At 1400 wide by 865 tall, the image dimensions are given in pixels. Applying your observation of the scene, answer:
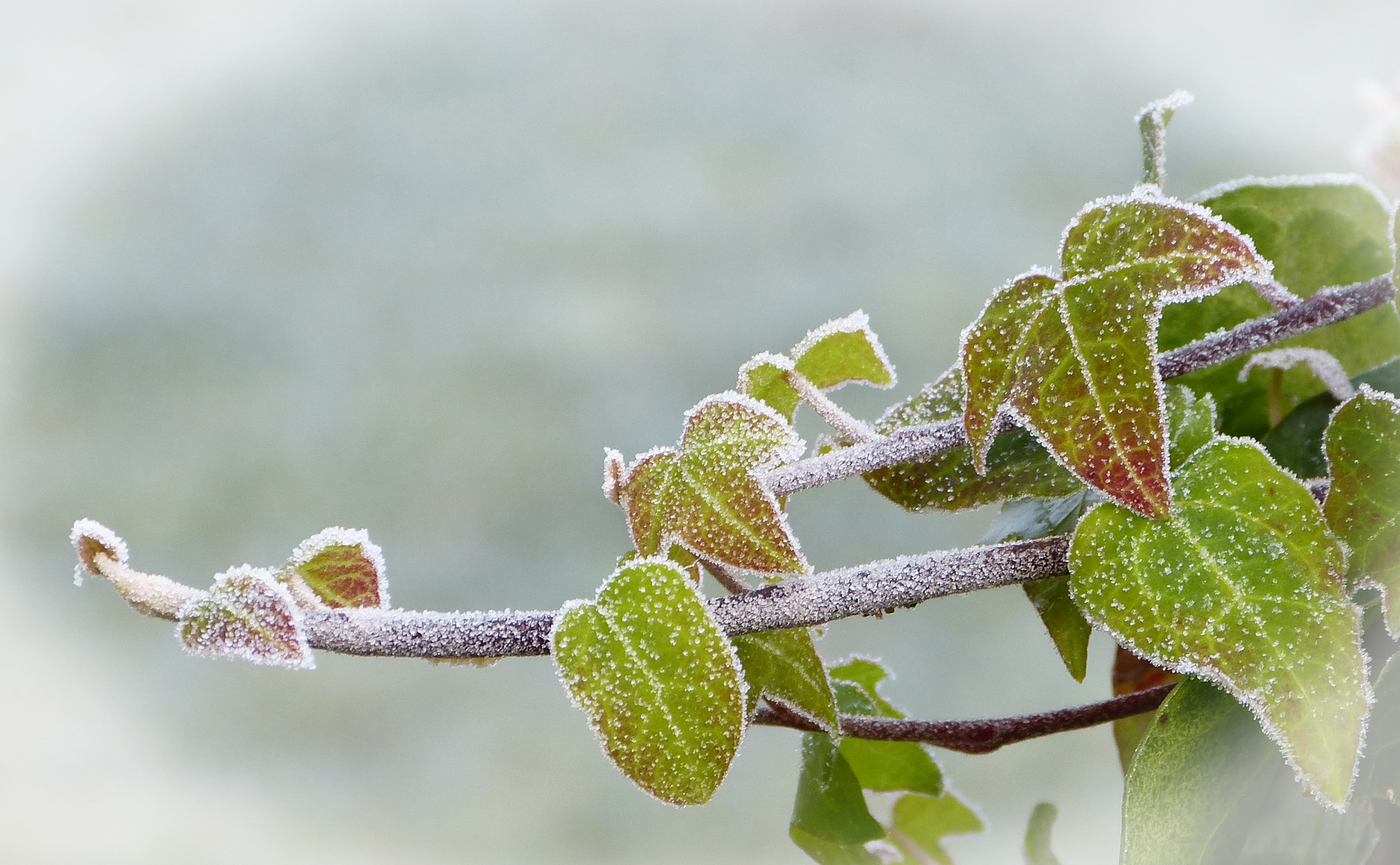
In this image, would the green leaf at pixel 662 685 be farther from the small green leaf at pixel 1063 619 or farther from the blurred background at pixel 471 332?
the blurred background at pixel 471 332

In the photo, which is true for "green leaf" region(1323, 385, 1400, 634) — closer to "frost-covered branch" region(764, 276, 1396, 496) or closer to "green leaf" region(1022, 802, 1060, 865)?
"frost-covered branch" region(764, 276, 1396, 496)

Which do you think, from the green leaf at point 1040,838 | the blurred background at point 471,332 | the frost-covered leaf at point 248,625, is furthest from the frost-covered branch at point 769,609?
the blurred background at point 471,332

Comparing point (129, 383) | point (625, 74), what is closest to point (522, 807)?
point (129, 383)

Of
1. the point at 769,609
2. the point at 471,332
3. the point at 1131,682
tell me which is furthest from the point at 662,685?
the point at 471,332

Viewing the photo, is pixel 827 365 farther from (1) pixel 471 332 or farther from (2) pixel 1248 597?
(1) pixel 471 332

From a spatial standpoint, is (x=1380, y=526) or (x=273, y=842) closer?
(x=1380, y=526)

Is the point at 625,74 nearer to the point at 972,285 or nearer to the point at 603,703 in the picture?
the point at 972,285
